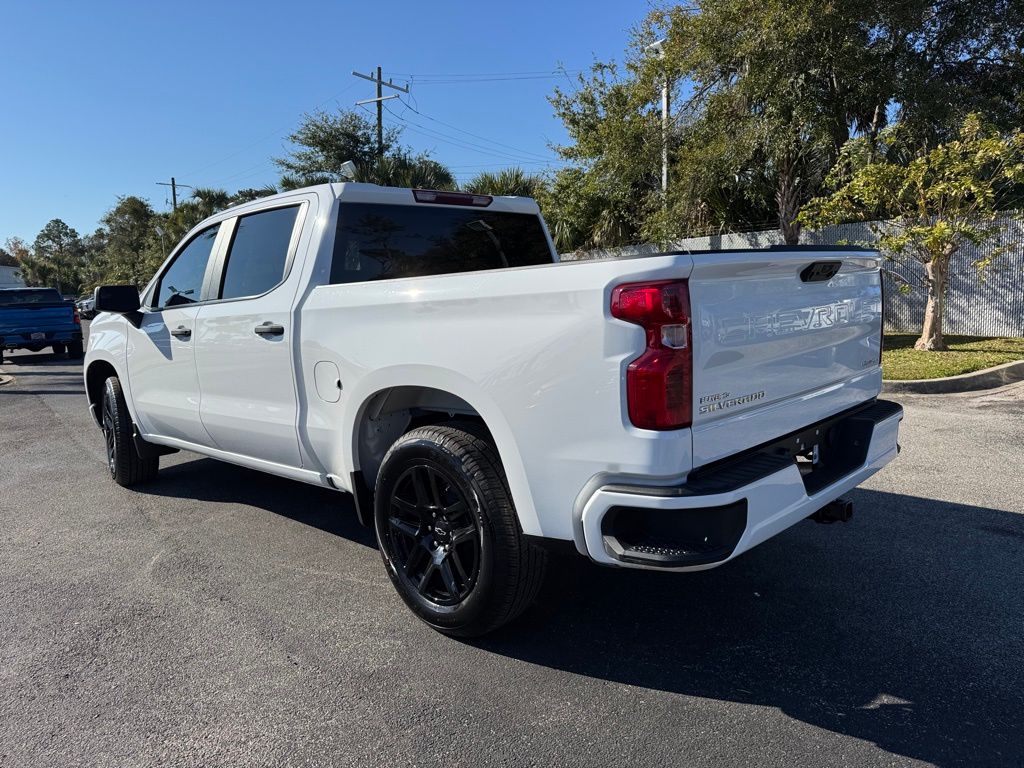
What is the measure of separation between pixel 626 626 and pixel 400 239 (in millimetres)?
2324

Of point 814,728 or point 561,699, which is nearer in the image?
point 814,728

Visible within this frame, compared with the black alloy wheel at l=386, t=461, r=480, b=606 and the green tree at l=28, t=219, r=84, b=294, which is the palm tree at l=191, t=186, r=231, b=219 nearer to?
the black alloy wheel at l=386, t=461, r=480, b=606

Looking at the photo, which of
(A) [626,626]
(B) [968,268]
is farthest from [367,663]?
(B) [968,268]

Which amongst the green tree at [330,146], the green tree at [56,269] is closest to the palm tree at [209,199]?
the green tree at [330,146]

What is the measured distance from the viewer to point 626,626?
3176 mm

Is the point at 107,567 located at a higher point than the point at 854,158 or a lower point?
lower

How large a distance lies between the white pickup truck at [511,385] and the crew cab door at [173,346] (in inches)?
1.6

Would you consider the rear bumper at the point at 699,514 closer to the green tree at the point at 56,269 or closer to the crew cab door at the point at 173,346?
the crew cab door at the point at 173,346

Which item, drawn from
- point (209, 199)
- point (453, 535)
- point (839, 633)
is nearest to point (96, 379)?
point (453, 535)

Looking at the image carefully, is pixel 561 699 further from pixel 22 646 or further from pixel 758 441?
pixel 22 646

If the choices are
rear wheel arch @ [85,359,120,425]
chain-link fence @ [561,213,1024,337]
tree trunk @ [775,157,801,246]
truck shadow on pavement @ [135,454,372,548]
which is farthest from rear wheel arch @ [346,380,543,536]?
tree trunk @ [775,157,801,246]

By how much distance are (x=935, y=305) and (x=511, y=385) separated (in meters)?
10.9

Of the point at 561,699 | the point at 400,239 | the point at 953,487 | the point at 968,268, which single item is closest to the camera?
the point at 561,699

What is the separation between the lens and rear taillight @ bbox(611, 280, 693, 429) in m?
2.31
